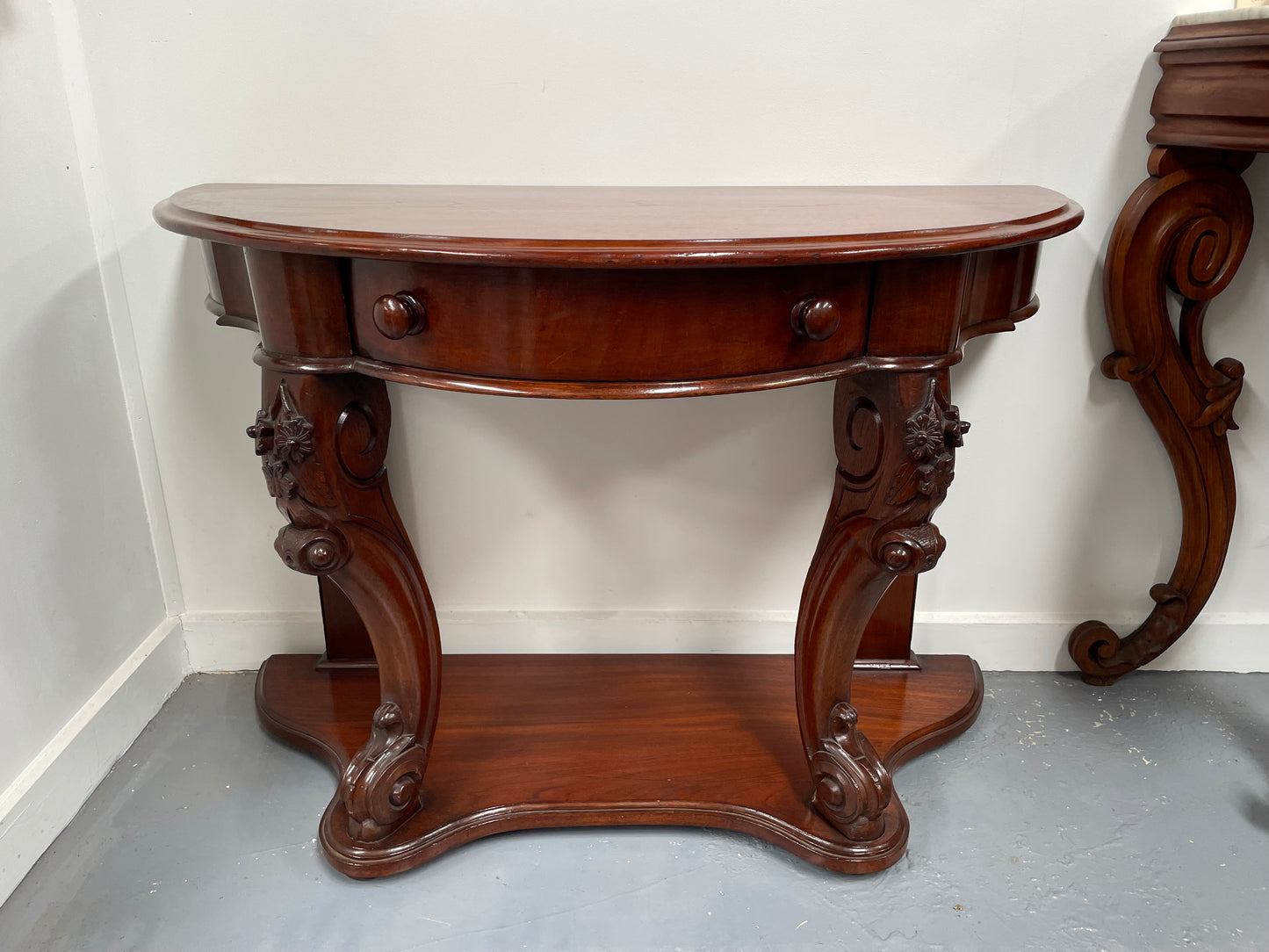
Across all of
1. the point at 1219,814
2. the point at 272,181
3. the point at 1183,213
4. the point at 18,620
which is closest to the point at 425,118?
the point at 272,181

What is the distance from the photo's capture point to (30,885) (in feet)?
4.05

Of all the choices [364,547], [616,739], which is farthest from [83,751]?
[616,739]

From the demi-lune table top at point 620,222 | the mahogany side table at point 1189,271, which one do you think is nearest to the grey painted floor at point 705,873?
the mahogany side table at point 1189,271

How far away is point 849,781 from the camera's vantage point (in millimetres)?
1230

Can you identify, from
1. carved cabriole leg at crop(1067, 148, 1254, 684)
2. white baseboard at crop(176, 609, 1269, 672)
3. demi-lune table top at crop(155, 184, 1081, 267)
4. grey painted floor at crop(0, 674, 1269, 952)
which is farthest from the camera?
white baseboard at crop(176, 609, 1269, 672)

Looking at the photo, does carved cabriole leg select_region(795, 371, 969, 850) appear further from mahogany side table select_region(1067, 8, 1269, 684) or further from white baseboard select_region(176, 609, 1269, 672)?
mahogany side table select_region(1067, 8, 1269, 684)

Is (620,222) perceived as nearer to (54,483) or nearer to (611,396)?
(611,396)

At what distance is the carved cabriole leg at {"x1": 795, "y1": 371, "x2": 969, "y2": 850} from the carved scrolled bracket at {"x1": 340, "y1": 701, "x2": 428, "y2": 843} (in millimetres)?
568

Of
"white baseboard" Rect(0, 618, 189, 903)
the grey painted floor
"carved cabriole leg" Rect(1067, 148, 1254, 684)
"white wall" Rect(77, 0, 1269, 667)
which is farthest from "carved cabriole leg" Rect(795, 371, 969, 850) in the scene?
"white baseboard" Rect(0, 618, 189, 903)

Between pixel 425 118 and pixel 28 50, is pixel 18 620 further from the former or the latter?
pixel 425 118

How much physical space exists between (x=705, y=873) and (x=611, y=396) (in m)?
0.74

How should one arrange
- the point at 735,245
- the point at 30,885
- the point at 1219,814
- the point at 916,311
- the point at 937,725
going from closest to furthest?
the point at 735,245 < the point at 916,311 < the point at 30,885 < the point at 1219,814 < the point at 937,725

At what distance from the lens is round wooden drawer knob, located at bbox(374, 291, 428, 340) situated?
Result: 0.92 m

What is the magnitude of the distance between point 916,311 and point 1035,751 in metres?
0.90
